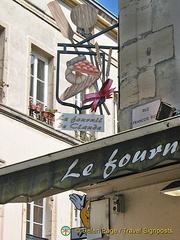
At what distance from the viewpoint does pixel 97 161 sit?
6.04 m

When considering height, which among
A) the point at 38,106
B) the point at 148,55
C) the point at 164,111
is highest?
the point at 38,106

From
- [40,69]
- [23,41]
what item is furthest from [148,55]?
[40,69]

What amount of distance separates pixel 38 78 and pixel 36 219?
12.0 ft

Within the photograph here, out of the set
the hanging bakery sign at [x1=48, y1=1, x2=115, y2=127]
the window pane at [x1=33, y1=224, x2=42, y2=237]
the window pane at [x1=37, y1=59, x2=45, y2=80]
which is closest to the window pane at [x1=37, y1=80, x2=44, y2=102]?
the window pane at [x1=37, y1=59, x2=45, y2=80]

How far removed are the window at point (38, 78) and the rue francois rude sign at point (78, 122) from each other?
9.26m

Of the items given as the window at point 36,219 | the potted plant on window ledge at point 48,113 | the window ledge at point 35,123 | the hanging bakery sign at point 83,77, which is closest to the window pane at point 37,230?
the window at point 36,219

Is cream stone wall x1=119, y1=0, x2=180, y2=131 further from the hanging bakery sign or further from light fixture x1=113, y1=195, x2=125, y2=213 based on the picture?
light fixture x1=113, y1=195, x2=125, y2=213

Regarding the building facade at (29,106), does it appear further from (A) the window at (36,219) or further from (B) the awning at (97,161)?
(B) the awning at (97,161)

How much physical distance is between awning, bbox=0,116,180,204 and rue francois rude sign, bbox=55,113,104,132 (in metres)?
1.14

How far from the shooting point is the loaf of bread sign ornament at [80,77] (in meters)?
8.31

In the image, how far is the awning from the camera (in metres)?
5.59

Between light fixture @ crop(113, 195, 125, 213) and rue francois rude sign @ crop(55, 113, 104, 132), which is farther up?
rue francois rude sign @ crop(55, 113, 104, 132)

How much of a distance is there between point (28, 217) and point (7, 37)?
4.30m

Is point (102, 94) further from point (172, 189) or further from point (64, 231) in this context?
point (64, 231)
